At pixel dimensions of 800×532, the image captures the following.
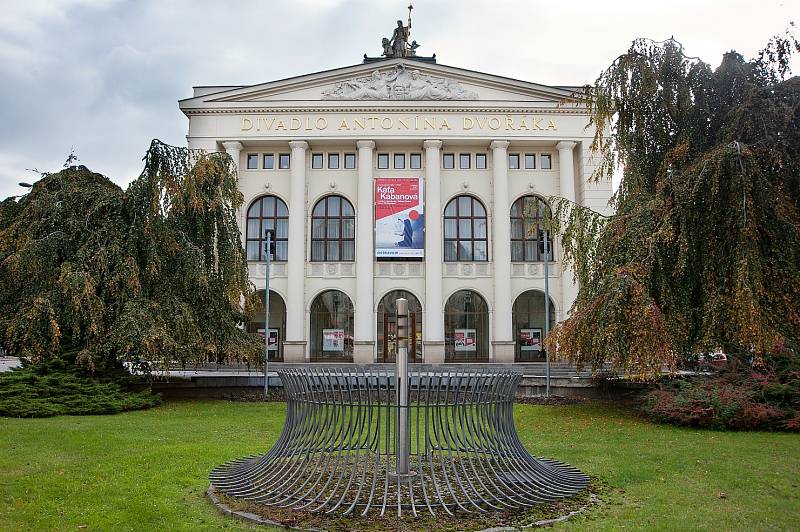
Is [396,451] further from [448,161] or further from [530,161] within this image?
[530,161]

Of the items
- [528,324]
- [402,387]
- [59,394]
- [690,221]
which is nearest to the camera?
[402,387]

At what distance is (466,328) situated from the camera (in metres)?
38.2

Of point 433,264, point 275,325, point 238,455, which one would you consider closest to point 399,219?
point 433,264

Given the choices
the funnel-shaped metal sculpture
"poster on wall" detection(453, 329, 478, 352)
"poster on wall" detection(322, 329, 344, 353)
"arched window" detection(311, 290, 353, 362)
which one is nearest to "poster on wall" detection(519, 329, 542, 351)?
"poster on wall" detection(453, 329, 478, 352)

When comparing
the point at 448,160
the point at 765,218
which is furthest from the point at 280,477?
the point at 448,160

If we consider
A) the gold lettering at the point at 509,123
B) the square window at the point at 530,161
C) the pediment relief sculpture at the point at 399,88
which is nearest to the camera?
the gold lettering at the point at 509,123

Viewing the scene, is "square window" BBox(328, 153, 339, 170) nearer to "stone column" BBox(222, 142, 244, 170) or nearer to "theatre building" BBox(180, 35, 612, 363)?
"theatre building" BBox(180, 35, 612, 363)

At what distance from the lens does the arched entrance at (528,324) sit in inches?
A: 1518

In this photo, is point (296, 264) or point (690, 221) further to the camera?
point (296, 264)

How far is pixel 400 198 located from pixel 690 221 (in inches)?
935

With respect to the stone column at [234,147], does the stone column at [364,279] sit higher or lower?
lower

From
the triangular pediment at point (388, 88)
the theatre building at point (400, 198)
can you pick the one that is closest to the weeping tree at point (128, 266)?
the theatre building at point (400, 198)

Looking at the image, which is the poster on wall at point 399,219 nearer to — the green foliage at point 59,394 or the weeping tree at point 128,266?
the weeping tree at point 128,266

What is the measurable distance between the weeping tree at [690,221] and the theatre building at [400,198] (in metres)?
20.0
